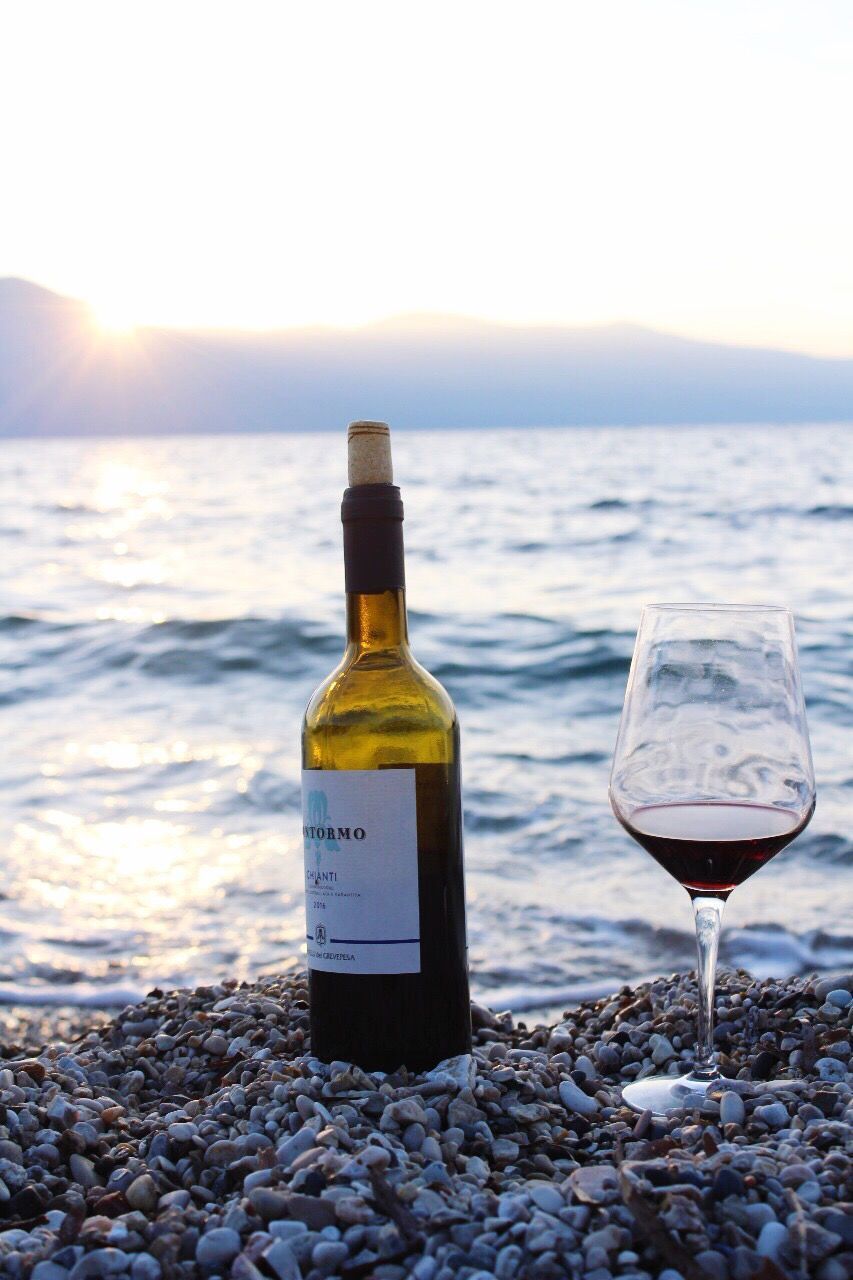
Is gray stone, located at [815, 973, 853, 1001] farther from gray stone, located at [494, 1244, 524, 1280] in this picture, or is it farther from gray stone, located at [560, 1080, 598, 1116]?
gray stone, located at [494, 1244, 524, 1280]

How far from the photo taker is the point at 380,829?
2.32 metres

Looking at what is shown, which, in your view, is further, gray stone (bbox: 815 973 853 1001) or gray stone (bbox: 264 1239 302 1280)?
gray stone (bbox: 815 973 853 1001)

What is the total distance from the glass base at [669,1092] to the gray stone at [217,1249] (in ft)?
2.78

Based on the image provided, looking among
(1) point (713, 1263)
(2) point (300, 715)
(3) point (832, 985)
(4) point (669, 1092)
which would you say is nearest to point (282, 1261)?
(1) point (713, 1263)

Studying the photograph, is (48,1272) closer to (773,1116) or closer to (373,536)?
(773,1116)

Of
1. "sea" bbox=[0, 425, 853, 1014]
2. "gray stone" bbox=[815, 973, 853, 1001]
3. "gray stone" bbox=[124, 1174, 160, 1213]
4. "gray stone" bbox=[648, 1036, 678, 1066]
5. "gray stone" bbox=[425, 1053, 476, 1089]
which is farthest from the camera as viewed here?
"sea" bbox=[0, 425, 853, 1014]

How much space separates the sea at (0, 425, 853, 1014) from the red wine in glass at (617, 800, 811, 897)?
7.85 feet

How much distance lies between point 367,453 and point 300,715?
26.8 feet

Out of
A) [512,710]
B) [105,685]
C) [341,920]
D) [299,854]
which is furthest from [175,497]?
[341,920]

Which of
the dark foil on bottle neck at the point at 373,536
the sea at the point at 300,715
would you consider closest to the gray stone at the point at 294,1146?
the dark foil on bottle neck at the point at 373,536

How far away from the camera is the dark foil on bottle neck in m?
2.40

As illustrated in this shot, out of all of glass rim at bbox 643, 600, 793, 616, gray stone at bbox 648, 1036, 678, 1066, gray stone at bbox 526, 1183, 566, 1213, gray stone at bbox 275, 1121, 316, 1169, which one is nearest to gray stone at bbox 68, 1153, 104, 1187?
gray stone at bbox 275, 1121, 316, 1169

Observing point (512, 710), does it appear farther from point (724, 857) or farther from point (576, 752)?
point (724, 857)

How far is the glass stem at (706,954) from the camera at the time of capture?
2.46 m
